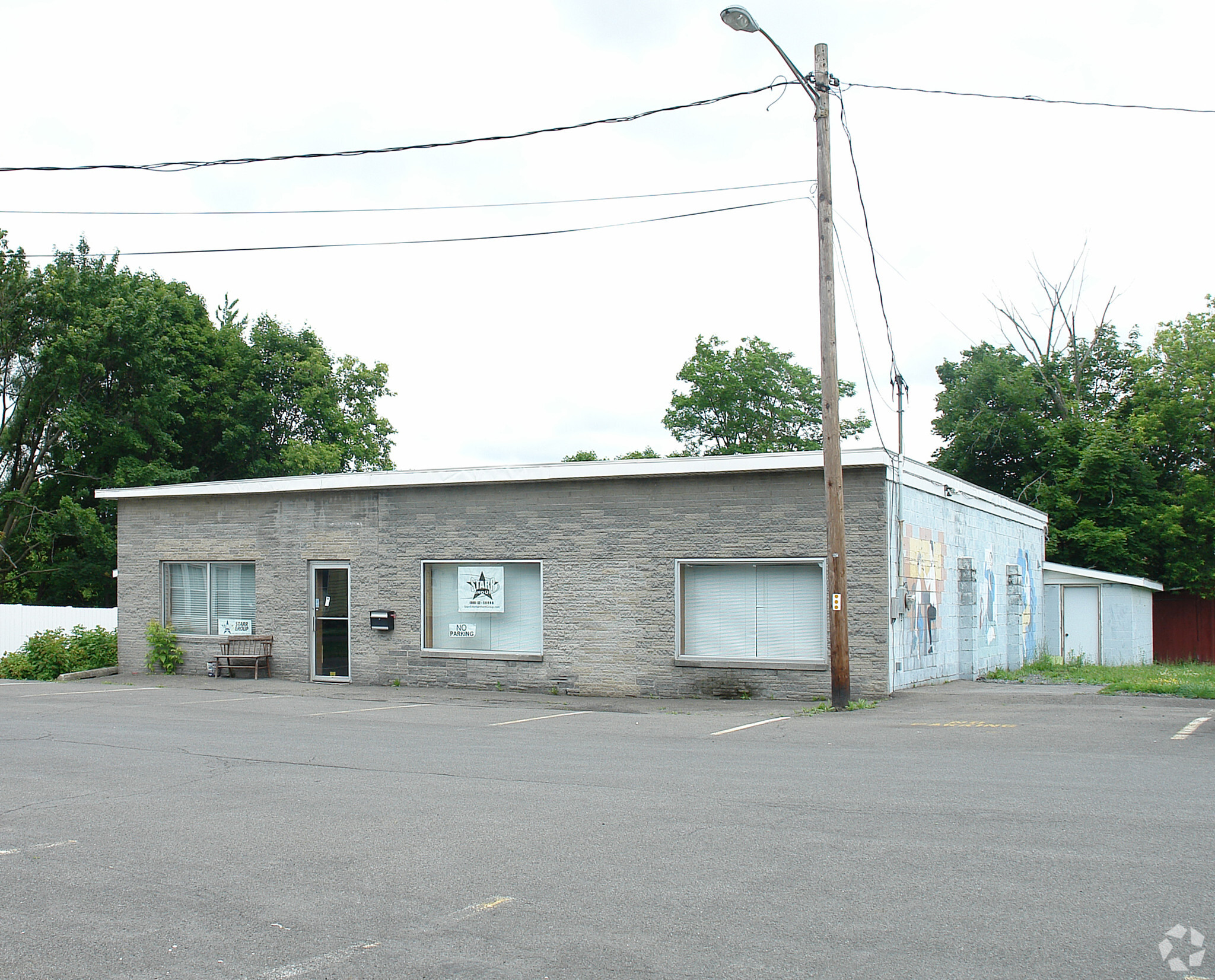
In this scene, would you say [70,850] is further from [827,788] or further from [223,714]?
[223,714]

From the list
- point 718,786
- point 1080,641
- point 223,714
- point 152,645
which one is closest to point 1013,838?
point 718,786

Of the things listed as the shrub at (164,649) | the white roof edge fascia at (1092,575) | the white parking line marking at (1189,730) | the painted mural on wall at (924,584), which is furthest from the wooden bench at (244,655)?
the white roof edge fascia at (1092,575)

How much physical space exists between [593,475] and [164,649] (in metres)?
10.6

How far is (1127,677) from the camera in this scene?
19703 millimetres

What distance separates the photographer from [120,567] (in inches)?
931

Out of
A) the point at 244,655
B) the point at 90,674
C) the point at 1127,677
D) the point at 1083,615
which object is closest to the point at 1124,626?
the point at 1083,615

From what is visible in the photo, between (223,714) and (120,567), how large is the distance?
31.4 ft

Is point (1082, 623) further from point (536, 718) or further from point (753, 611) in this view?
point (536, 718)

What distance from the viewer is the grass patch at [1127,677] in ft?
52.3

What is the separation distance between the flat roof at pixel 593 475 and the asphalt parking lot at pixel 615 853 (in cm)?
533

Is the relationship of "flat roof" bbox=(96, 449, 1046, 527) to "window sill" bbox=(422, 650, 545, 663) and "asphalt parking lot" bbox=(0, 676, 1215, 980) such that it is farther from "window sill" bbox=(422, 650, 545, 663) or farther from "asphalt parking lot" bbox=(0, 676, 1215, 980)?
"asphalt parking lot" bbox=(0, 676, 1215, 980)

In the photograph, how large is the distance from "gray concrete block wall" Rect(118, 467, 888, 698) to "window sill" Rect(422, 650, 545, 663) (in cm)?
13

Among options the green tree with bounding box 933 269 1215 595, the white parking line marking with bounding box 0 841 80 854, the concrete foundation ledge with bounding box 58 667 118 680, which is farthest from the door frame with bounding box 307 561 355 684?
the green tree with bounding box 933 269 1215 595

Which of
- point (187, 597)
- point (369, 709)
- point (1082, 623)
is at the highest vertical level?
point (187, 597)
